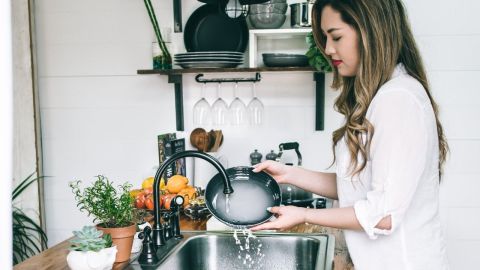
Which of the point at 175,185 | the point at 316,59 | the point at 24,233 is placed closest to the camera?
the point at 175,185

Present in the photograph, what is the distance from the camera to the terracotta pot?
53.4 inches

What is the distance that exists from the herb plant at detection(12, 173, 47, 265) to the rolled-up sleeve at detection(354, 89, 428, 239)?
215cm

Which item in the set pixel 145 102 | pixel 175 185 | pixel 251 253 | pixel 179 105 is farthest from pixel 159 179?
pixel 145 102

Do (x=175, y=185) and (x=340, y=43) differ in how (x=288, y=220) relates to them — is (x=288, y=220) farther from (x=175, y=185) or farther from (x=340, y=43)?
(x=175, y=185)

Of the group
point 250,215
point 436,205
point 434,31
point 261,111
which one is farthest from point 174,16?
point 436,205

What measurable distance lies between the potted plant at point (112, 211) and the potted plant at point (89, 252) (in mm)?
105

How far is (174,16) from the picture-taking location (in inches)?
108

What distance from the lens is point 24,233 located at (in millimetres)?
2873

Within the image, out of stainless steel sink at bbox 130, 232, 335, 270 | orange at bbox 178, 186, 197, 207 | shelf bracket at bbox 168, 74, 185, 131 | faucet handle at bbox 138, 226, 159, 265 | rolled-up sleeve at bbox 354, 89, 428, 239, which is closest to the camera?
rolled-up sleeve at bbox 354, 89, 428, 239

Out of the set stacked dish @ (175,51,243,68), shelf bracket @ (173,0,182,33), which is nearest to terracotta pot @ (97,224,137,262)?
stacked dish @ (175,51,243,68)

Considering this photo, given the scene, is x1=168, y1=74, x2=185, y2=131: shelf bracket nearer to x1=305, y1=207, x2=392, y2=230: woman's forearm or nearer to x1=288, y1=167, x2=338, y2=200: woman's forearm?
x1=288, y1=167, x2=338, y2=200: woman's forearm

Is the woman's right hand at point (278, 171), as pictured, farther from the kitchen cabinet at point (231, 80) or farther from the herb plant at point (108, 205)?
the kitchen cabinet at point (231, 80)

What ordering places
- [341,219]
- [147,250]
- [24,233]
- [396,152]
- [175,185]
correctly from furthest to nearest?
[24,233] < [175,185] < [147,250] < [341,219] < [396,152]

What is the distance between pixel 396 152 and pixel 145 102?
191 cm
